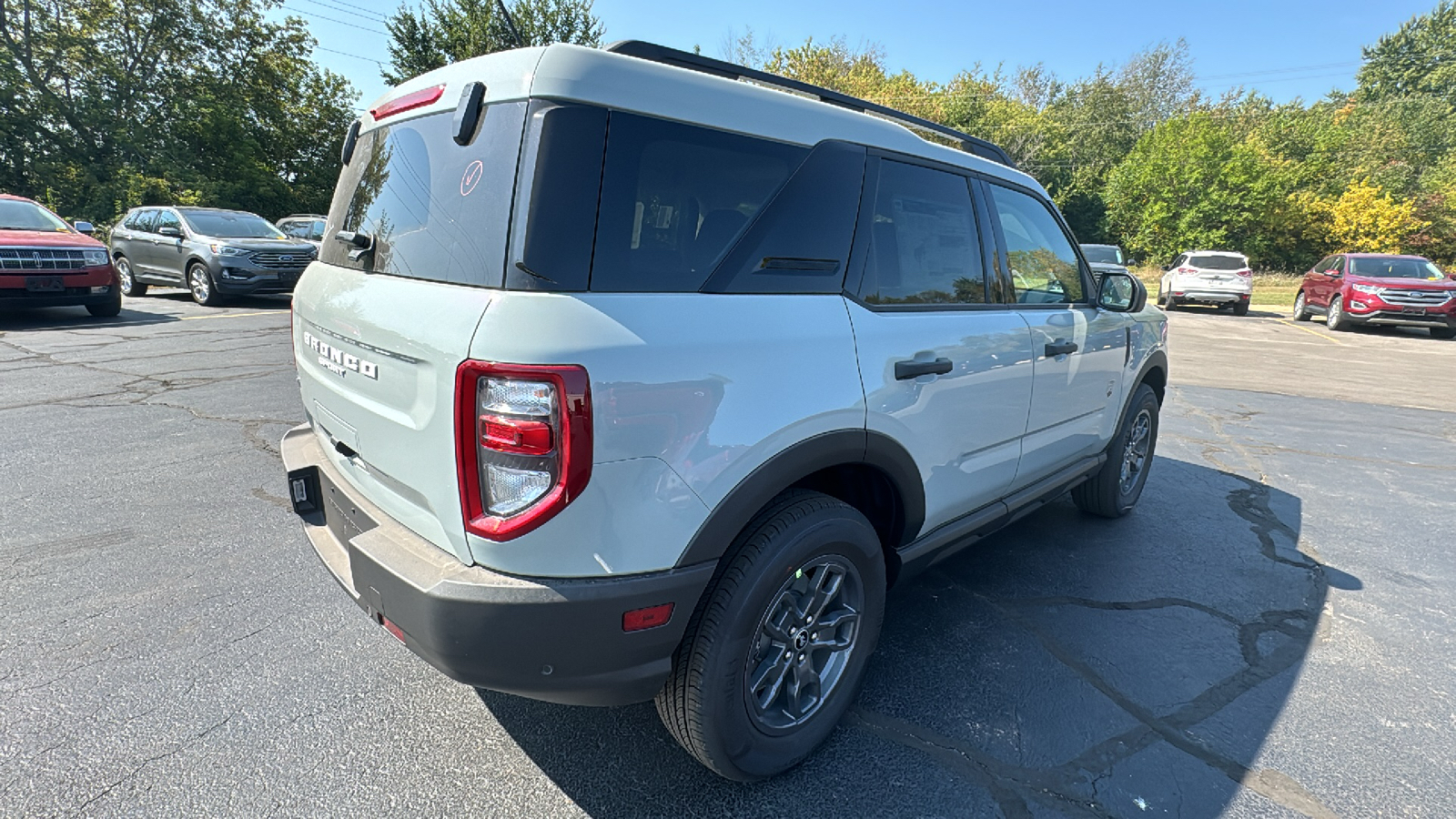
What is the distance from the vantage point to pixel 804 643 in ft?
7.07

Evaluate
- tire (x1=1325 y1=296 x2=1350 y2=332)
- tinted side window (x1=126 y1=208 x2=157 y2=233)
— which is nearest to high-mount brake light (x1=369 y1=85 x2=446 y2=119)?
tinted side window (x1=126 y1=208 x2=157 y2=233)

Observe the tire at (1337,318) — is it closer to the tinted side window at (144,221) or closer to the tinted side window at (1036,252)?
the tinted side window at (1036,252)

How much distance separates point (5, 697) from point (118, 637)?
1.20ft

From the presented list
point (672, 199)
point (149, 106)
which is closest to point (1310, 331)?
point (672, 199)

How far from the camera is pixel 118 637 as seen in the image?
264 cm

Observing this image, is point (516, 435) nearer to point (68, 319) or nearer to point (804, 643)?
point (804, 643)

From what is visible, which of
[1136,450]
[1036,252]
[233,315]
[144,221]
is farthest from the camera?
[144,221]

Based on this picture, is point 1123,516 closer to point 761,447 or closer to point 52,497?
point 761,447

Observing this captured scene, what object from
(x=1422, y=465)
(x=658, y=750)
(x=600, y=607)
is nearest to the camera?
(x=600, y=607)

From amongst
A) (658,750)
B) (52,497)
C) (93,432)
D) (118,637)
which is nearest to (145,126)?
(93,432)

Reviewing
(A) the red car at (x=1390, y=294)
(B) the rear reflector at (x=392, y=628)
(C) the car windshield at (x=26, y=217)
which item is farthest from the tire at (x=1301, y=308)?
(C) the car windshield at (x=26, y=217)

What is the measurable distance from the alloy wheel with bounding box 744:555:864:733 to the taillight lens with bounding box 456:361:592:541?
74 centimetres

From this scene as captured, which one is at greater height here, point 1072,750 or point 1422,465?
point 1422,465

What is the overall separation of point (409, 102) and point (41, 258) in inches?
427
